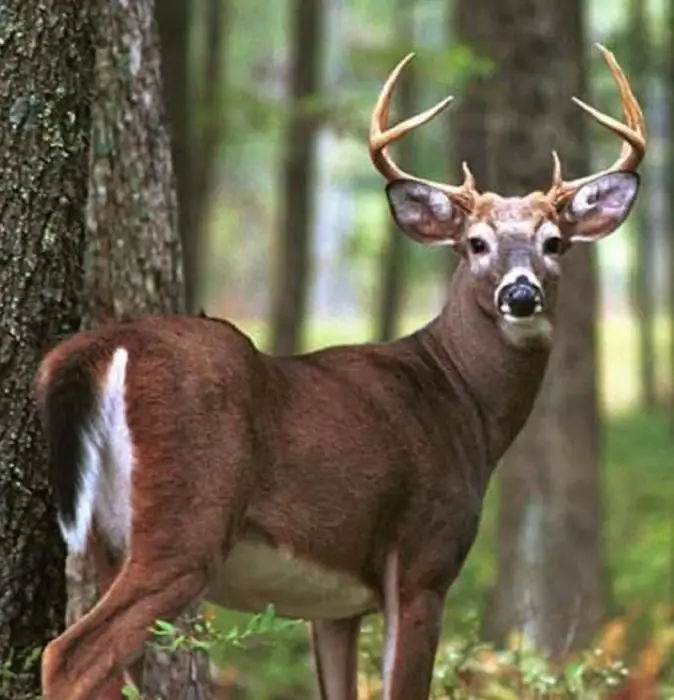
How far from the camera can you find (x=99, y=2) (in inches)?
232

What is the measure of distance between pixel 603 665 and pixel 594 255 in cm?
421

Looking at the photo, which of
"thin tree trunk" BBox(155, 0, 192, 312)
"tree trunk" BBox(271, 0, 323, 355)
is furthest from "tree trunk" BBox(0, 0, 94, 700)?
"tree trunk" BBox(271, 0, 323, 355)

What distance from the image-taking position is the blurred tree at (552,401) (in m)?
10.2

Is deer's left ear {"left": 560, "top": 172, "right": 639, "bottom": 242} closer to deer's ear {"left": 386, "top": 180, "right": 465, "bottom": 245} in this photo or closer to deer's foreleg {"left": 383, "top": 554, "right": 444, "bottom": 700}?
deer's ear {"left": 386, "top": 180, "right": 465, "bottom": 245}

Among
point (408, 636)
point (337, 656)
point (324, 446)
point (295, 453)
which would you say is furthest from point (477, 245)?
point (337, 656)

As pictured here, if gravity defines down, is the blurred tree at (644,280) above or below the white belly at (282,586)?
below

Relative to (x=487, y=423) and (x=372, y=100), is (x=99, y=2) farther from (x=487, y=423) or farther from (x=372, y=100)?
(x=372, y=100)

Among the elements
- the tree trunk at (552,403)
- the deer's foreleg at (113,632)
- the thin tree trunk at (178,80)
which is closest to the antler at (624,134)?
the deer's foreleg at (113,632)

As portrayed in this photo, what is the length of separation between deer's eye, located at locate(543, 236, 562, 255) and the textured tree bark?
1.46 meters

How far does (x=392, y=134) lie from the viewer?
5.78m

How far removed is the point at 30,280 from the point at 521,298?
149cm

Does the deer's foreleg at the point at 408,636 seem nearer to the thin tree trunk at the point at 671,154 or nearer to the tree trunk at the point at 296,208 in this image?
the tree trunk at the point at 296,208

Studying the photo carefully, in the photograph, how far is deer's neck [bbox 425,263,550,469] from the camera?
5996mm

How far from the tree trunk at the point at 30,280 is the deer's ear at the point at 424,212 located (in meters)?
1.10
